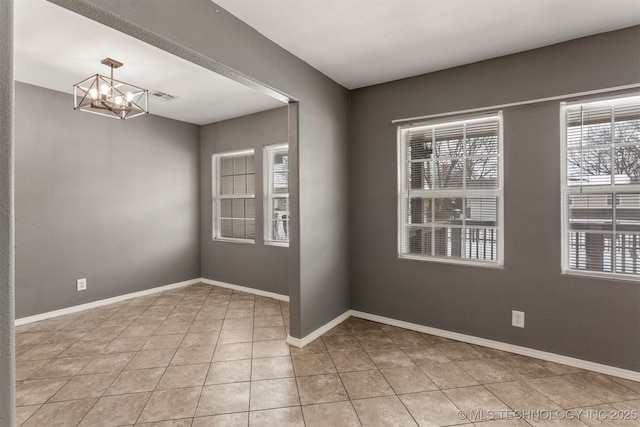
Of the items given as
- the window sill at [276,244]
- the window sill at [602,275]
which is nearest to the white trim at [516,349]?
the window sill at [602,275]

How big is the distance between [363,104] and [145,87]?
96.3 inches

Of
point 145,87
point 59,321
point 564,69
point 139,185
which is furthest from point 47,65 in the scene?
point 564,69

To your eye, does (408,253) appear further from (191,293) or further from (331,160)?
(191,293)

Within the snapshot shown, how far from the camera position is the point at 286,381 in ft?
7.52

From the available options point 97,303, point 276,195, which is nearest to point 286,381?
point 276,195

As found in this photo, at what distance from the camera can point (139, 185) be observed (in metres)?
4.45

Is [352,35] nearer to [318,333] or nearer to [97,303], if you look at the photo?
[318,333]

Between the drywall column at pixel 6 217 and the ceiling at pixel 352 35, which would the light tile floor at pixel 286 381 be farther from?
the ceiling at pixel 352 35

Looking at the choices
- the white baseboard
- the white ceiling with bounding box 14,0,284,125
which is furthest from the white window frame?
the white baseboard

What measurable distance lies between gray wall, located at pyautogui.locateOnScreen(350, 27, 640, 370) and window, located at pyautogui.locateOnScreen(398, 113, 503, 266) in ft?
0.33

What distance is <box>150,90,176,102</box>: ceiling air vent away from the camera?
3658 mm

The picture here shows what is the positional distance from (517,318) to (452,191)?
1249mm

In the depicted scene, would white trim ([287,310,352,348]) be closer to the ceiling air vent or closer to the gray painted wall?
the gray painted wall

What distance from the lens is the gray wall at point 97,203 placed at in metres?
3.45
